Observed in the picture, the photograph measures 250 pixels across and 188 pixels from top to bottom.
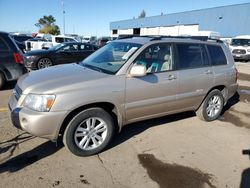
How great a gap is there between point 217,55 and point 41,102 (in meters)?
3.96

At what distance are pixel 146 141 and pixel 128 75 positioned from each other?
1.28 metres

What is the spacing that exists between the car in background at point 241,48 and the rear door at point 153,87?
1906 centimetres

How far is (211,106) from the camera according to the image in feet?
19.0

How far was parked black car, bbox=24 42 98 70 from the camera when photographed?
11594mm

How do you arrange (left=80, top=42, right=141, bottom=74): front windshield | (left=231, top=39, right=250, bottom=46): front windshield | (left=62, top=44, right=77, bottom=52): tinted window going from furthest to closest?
(left=231, top=39, right=250, bottom=46): front windshield, (left=62, top=44, right=77, bottom=52): tinted window, (left=80, top=42, right=141, bottom=74): front windshield

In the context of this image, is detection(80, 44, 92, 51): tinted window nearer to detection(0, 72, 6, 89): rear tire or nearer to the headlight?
detection(0, 72, 6, 89): rear tire

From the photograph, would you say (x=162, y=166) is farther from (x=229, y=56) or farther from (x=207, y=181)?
(x=229, y=56)

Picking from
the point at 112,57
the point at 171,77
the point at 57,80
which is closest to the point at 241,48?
the point at 171,77

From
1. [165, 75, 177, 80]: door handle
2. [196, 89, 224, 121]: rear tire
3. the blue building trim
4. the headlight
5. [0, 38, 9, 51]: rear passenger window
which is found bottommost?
[196, 89, 224, 121]: rear tire

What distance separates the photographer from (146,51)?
451cm

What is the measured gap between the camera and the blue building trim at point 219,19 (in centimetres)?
3497

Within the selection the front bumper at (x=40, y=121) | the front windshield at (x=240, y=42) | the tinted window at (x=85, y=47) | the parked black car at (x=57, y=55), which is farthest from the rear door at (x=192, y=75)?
the front windshield at (x=240, y=42)

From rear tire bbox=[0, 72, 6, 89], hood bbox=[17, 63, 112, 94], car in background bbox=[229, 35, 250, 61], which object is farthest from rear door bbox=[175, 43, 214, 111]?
car in background bbox=[229, 35, 250, 61]

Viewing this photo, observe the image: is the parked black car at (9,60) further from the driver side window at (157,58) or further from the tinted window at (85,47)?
the tinted window at (85,47)
